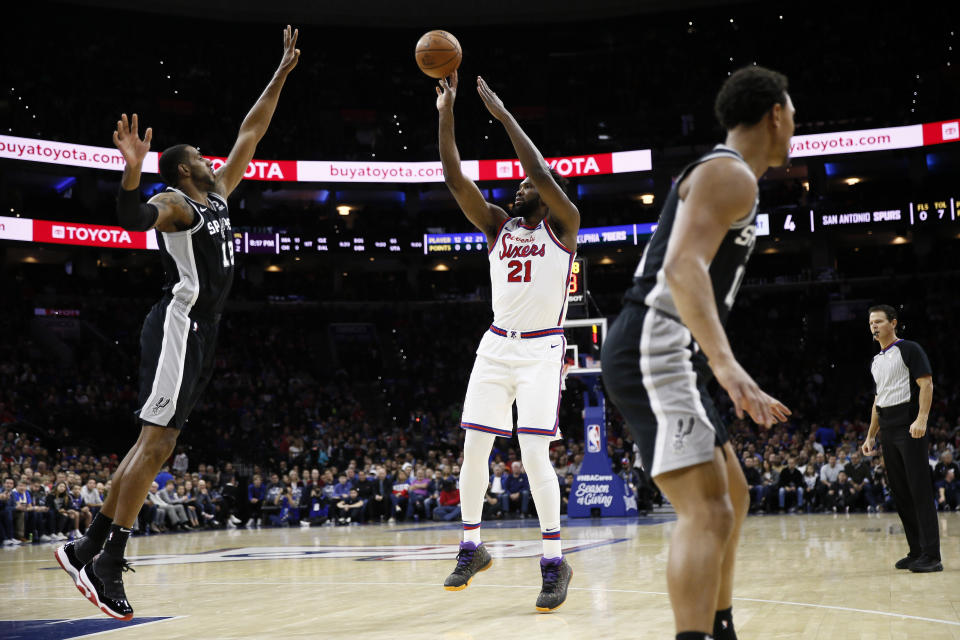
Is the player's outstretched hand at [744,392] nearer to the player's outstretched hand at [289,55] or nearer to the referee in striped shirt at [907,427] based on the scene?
the player's outstretched hand at [289,55]

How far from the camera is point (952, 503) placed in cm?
1591

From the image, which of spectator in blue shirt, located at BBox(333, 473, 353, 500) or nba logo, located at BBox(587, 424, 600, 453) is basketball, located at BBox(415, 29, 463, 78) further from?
spectator in blue shirt, located at BBox(333, 473, 353, 500)

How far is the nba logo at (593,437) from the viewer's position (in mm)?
15211

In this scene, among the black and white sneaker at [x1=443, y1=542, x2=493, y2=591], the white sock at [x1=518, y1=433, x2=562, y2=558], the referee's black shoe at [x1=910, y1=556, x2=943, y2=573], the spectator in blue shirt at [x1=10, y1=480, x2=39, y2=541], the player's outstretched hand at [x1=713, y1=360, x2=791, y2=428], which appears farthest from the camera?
the spectator in blue shirt at [x1=10, y1=480, x2=39, y2=541]

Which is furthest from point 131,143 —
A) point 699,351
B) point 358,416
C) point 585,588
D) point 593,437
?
point 358,416

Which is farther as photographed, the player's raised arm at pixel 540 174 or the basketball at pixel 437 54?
the basketball at pixel 437 54

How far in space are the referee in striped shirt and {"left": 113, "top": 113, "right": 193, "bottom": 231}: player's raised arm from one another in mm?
5042

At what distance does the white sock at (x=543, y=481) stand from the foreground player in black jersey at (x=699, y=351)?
84.3 inches

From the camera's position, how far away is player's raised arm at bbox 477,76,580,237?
5.20 m

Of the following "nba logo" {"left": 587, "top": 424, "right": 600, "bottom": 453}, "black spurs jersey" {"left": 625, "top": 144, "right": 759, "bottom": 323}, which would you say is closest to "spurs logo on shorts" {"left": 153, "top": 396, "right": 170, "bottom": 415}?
"black spurs jersey" {"left": 625, "top": 144, "right": 759, "bottom": 323}

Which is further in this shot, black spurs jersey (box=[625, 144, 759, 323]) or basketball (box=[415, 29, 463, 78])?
basketball (box=[415, 29, 463, 78])

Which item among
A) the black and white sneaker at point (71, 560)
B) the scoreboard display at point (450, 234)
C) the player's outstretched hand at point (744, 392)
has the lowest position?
the black and white sneaker at point (71, 560)

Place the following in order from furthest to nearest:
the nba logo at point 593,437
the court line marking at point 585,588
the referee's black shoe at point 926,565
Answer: the nba logo at point 593,437, the referee's black shoe at point 926,565, the court line marking at point 585,588

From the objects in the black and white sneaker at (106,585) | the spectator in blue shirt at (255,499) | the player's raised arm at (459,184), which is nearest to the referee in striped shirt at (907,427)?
the player's raised arm at (459,184)
